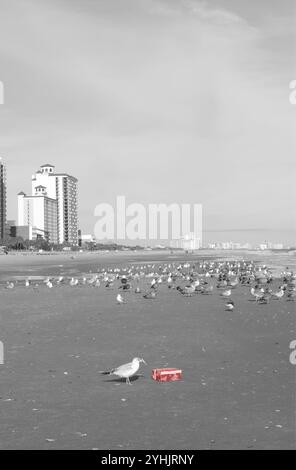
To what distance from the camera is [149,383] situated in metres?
13.0

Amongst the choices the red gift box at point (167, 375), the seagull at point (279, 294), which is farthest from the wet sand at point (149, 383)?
the seagull at point (279, 294)

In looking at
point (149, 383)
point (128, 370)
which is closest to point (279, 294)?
point (149, 383)

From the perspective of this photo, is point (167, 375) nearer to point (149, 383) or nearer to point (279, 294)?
point (149, 383)

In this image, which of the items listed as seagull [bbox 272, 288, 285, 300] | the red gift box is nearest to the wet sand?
the red gift box

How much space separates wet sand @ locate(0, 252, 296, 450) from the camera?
952cm

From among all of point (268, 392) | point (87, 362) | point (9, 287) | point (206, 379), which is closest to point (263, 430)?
point (268, 392)

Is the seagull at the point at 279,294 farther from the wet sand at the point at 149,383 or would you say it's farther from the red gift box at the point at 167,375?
the red gift box at the point at 167,375

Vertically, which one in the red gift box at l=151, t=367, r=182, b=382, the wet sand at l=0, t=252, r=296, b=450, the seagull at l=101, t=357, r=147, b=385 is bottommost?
the wet sand at l=0, t=252, r=296, b=450

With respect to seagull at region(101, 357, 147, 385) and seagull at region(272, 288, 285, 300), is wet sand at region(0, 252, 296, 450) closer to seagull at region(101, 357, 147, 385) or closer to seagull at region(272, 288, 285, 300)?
seagull at region(101, 357, 147, 385)

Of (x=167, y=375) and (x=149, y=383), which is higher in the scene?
(x=167, y=375)

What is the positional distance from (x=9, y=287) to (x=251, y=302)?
19497 mm

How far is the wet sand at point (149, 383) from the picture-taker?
9516 millimetres

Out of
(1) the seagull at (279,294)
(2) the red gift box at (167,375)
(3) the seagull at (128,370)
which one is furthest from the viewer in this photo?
(1) the seagull at (279,294)
